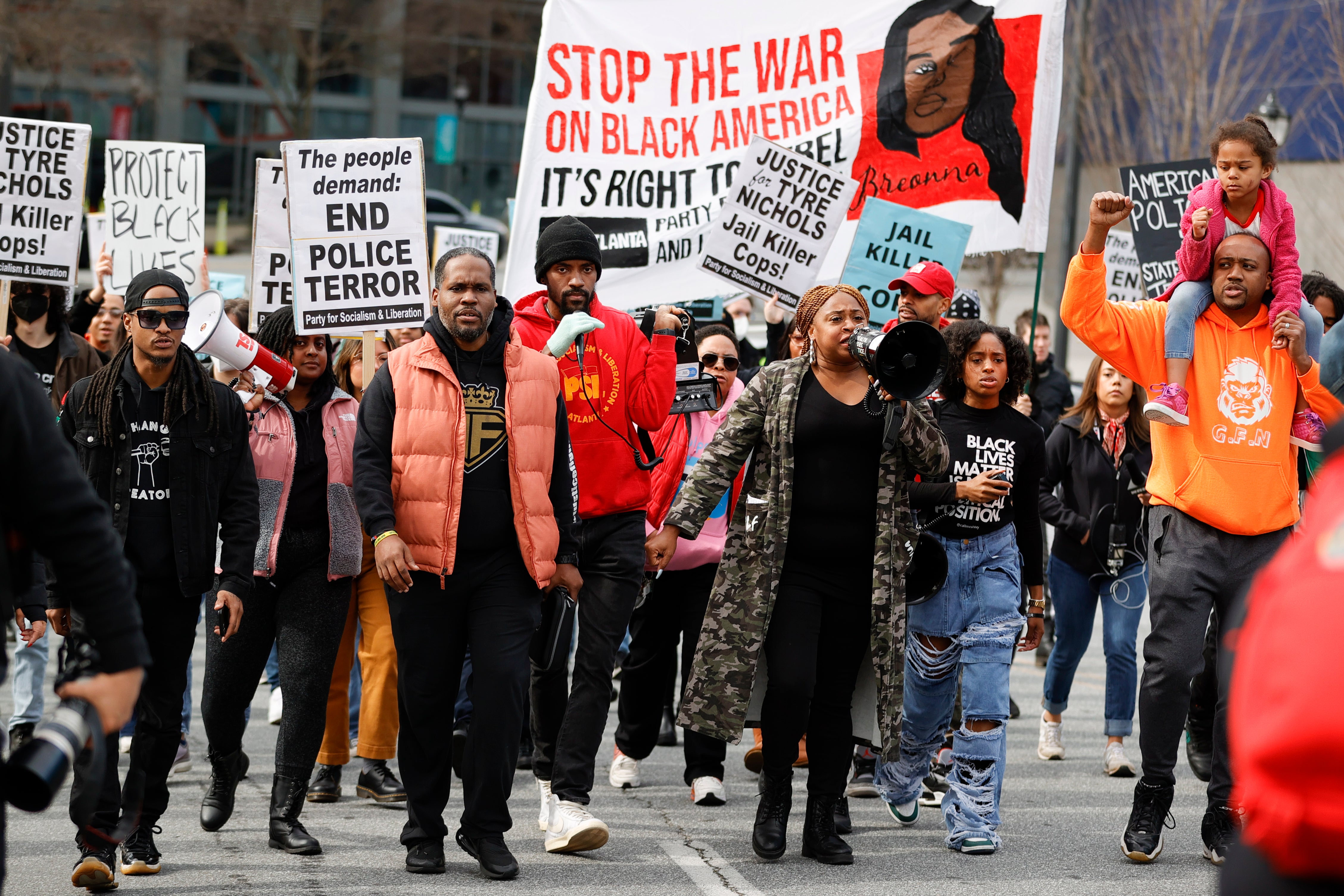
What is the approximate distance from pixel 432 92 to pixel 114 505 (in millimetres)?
48019

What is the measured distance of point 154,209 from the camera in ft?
33.2

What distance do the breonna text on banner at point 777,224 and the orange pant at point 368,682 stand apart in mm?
2524

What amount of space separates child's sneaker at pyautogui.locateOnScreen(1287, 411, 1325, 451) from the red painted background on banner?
3253 millimetres

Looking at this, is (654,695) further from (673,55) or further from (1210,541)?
(673,55)

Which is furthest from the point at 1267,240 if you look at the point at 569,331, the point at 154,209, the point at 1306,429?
the point at 154,209

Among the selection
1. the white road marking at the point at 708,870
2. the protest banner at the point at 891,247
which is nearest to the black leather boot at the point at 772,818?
the white road marking at the point at 708,870

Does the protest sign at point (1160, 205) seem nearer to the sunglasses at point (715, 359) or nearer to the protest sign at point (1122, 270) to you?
the protest sign at point (1122, 270)

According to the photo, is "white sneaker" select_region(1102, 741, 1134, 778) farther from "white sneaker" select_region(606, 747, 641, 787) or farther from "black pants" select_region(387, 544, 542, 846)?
"black pants" select_region(387, 544, 542, 846)

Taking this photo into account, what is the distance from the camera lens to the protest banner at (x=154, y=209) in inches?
393

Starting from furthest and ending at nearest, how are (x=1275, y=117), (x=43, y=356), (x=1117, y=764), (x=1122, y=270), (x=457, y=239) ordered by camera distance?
1. (x=1275, y=117)
2. (x=457, y=239)
3. (x=1122, y=270)
4. (x=43, y=356)
5. (x=1117, y=764)

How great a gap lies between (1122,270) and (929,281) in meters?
5.44

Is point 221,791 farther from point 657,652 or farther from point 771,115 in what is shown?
point 771,115

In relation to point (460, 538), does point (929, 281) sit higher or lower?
higher

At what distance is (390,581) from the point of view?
5.46m
